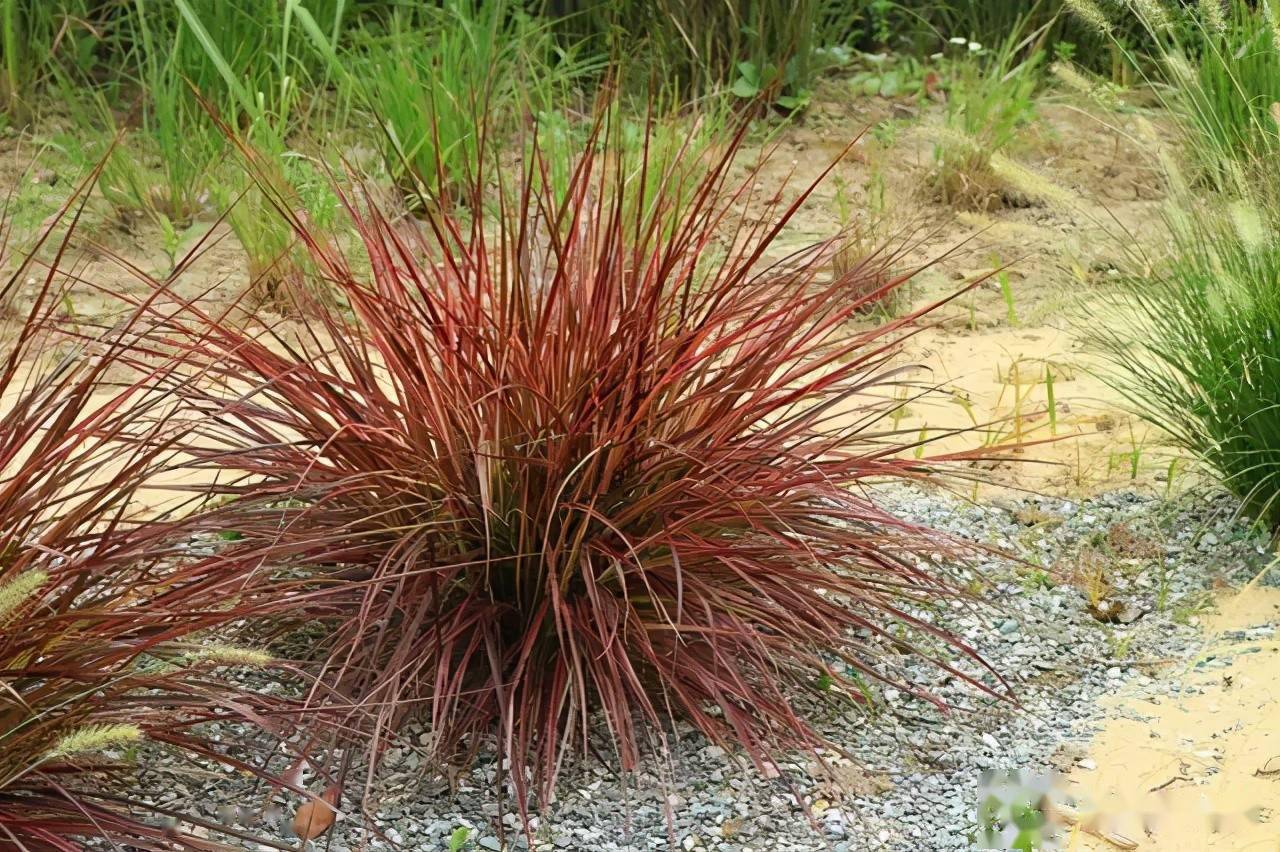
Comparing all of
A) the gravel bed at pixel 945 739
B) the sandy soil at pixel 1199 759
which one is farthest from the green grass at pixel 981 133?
the sandy soil at pixel 1199 759

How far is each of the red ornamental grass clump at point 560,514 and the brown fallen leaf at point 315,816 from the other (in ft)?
0.55

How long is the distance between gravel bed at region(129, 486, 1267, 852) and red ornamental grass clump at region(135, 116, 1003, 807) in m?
0.09

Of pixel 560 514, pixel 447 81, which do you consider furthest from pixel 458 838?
pixel 447 81

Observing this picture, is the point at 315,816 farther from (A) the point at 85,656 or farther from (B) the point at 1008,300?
(B) the point at 1008,300

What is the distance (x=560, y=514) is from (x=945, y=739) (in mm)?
782

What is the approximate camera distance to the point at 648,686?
8.25 feet

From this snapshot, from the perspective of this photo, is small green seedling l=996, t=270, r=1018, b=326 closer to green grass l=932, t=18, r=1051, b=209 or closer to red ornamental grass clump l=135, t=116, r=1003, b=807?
green grass l=932, t=18, r=1051, b=209

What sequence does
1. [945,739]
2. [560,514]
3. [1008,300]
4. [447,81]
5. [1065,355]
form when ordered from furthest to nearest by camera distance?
[447,81]
[1008,300]
[1065,355]
[945,739]
[560,514]

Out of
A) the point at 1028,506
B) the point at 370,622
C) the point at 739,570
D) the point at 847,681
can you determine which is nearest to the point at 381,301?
the point at 370,622

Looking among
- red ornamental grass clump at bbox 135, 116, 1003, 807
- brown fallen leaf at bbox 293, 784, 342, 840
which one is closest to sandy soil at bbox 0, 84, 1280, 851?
red ornamental grass clump at bbox 135, 116, 1003, 807

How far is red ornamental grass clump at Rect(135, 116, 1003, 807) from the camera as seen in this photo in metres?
2.35

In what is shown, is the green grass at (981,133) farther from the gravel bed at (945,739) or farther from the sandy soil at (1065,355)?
the gravel bed at (945,739)

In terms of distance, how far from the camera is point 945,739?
255 cm

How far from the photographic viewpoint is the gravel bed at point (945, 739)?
227 centimetres
